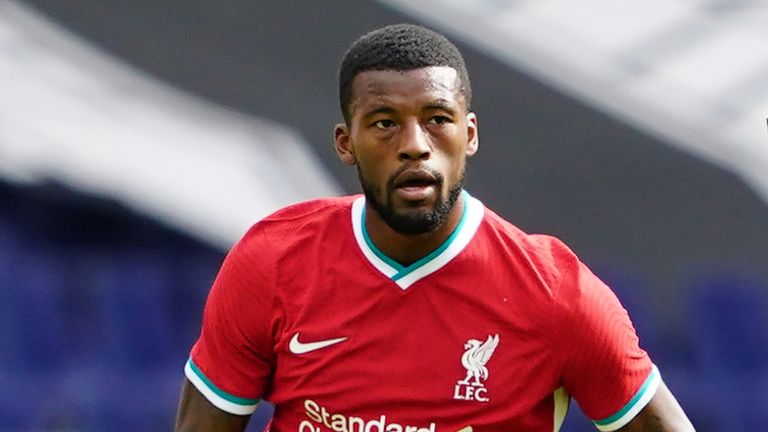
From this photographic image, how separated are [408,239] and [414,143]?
0.28 metres

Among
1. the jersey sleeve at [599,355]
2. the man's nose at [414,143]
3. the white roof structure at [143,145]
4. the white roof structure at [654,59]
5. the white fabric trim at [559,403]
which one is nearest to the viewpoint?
the man's nose at [414,143]

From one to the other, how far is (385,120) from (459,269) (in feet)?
1.21

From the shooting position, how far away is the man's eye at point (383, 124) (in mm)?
3066

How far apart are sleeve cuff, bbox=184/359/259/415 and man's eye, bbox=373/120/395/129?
674mm

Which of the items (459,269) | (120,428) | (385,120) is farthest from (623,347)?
(120,428)

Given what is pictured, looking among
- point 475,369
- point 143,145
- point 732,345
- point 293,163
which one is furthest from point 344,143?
point 732,345

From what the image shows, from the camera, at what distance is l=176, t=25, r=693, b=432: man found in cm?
316

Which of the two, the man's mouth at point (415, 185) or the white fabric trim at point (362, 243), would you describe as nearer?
the man's mouth at point (415, 185)

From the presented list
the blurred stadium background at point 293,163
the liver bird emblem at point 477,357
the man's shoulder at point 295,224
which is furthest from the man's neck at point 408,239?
the blurred stadium background at point 293,163

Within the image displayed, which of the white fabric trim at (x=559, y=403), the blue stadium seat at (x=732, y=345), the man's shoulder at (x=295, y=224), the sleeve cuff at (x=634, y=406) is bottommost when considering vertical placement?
the blue stadium seat at (x=732, y=345)

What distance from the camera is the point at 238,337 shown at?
3.26 m

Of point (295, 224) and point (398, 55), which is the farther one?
point (295, 224)

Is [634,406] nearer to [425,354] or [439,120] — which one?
[425,354]

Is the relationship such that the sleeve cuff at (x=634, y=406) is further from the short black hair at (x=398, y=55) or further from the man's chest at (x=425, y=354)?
the short black hair at (x=398, y=55)
